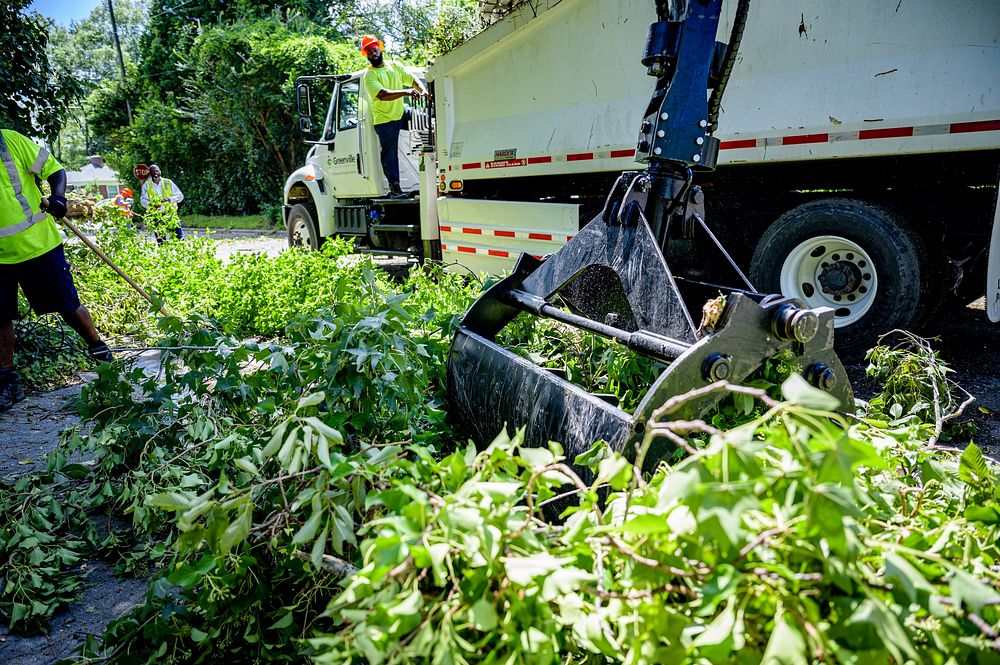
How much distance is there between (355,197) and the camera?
30.6ft

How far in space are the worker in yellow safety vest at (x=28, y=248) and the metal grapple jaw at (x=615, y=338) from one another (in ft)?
10.3

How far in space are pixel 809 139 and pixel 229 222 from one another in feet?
62.7

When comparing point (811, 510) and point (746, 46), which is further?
point (746, 46)

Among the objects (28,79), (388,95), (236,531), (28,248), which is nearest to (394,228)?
(388,95)

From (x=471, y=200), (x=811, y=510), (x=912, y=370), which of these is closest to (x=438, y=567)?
(x=811, y=510)

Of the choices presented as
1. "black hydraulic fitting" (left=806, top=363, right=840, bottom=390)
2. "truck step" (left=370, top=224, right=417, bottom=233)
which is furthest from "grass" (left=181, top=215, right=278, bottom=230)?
"black hydraulic fitting" (left=806, top=363, right=840, bottom=390)

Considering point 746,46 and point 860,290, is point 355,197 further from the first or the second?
point 860,290

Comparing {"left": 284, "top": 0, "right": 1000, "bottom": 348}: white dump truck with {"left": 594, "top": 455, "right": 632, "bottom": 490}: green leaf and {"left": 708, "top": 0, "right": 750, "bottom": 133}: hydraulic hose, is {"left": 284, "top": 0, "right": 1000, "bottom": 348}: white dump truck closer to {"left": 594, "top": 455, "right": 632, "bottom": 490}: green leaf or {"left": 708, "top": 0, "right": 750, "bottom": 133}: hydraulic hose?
{"left": 708, "top": 0, "right": 750, "bottom": 133}: hydraulic hose

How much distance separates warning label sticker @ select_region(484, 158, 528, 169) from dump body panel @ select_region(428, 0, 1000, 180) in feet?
0.05

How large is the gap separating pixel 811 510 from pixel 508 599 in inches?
19.7

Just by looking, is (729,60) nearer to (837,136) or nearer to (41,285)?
(837,136)

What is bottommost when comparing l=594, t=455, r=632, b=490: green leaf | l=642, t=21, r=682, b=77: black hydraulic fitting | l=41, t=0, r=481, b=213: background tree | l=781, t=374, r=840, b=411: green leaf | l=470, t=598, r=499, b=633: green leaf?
l=470, t=598, r=499, b=633: green leaf

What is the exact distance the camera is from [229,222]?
67.8 ft

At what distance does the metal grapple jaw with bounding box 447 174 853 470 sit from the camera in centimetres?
192
